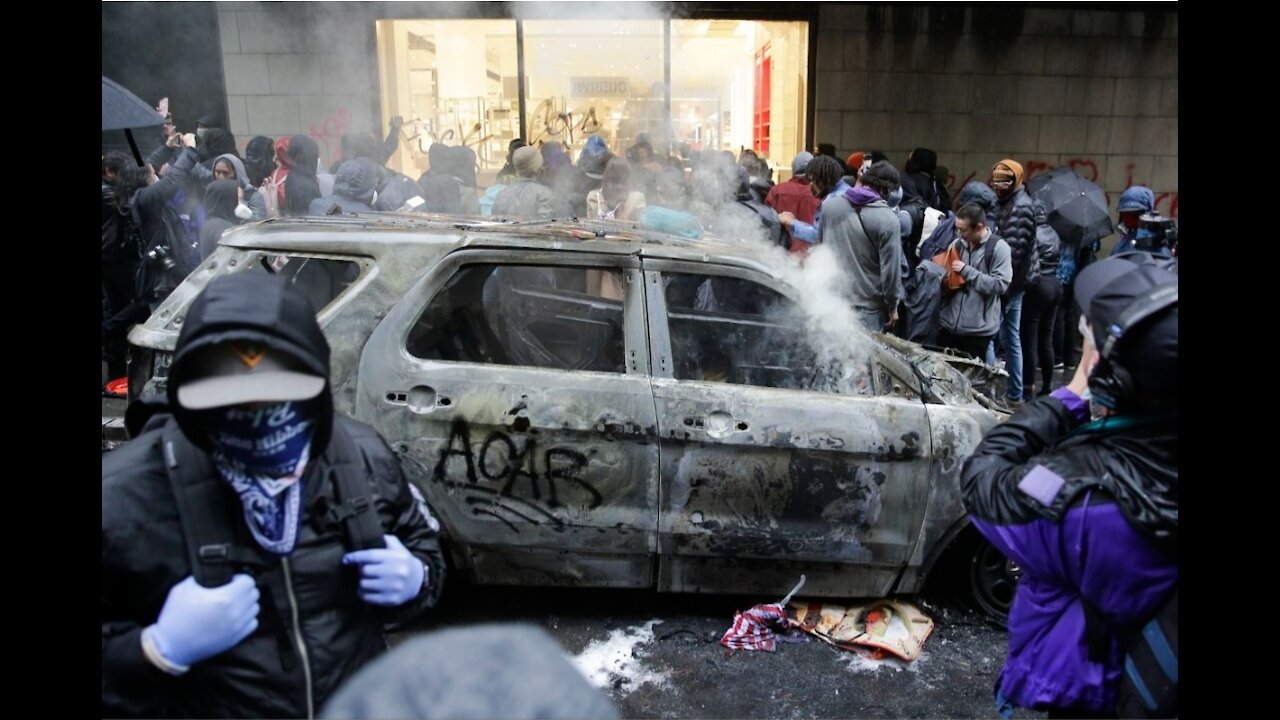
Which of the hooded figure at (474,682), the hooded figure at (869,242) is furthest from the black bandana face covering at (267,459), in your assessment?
the hooded figure at (869,242)

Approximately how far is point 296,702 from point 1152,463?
165 centimetres

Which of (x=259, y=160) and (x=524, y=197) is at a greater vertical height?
(x=259, y=160)

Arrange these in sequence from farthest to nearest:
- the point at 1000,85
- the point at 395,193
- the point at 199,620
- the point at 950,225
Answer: the point at 1000,85 < the point at 395,193 < the point at 950,225 < the point at 199,620

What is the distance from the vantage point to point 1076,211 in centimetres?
747

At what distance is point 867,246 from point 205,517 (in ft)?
16.6

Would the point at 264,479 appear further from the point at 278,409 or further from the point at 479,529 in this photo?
the point at 479,529

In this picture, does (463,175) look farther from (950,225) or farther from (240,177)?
(950,225)

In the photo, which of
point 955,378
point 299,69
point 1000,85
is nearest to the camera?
point 955,378

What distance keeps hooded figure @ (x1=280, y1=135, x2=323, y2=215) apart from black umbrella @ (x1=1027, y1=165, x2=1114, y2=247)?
6406 millimetres

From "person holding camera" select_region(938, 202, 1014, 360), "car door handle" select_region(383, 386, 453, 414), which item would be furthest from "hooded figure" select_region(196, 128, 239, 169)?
"person holding camera" select_region(938, 202, 1014, 360)

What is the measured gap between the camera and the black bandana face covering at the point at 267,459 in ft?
4.86

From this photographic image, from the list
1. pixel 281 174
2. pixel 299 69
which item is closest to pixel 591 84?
pixel 299 69

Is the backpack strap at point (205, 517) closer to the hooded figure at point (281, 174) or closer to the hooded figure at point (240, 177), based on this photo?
the hooded figure at point (240, 177)

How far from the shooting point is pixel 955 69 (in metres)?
10.9
